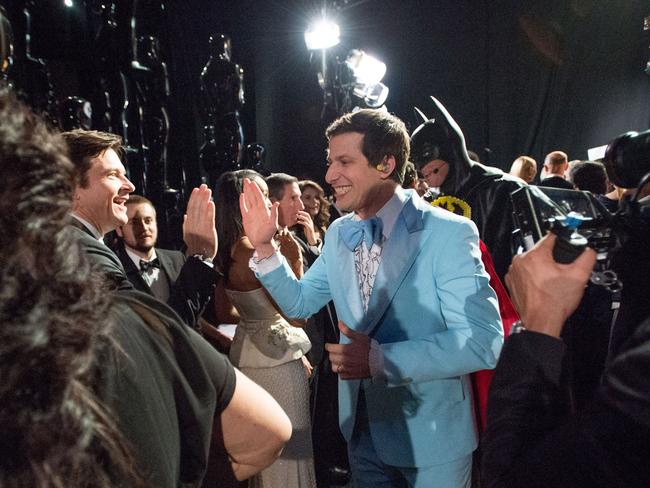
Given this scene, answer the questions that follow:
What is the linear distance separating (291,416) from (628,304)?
2.03 metres

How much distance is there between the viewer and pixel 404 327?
1648 mm

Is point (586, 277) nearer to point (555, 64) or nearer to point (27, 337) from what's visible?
point (27, 337)

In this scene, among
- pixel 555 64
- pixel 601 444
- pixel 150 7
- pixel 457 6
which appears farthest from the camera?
pixel 457 6

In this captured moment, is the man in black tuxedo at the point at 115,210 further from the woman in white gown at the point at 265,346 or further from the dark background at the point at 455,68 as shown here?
the dark background at the point at 455,68

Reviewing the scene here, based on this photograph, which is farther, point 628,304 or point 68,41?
point 68,41

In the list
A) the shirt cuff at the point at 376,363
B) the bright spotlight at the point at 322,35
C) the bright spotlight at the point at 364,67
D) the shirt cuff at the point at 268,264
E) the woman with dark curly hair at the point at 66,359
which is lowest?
the shirt cuff at the point at 376,363

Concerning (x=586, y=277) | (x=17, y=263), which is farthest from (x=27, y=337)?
(x=586, y=277)

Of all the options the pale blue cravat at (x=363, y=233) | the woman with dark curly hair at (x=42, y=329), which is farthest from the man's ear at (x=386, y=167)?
the woman with dark curly hair at (x=42, y=329)

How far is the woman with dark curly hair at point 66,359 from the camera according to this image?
19.8 inches

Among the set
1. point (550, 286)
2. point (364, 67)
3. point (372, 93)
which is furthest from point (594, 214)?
point (364, 67)

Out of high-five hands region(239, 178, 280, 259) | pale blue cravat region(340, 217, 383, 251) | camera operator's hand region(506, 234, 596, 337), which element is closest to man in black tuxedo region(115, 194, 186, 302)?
high-five hands region(239, 178, 280, 259)

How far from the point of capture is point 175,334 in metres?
0.74

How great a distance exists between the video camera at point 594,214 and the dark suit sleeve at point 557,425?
0.15 metres

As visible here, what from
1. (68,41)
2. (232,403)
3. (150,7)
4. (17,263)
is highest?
(150,7)
